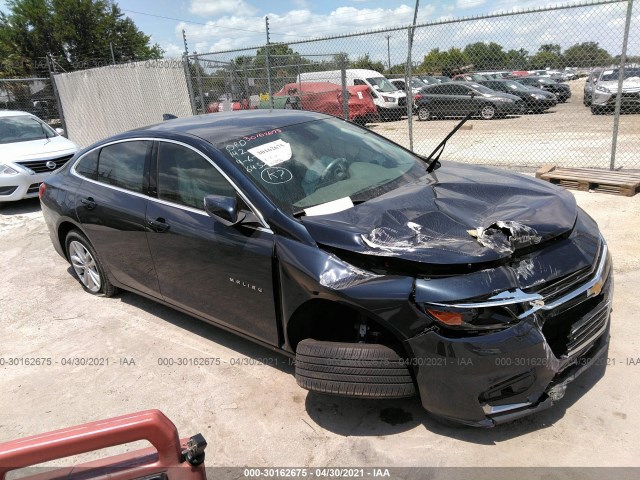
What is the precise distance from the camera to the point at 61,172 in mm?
4715

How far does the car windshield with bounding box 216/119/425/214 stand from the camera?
121 inches

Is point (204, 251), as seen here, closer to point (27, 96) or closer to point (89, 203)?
point (89, 203)

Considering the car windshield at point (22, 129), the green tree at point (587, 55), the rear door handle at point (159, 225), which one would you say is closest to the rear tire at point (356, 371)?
the rear door handle at point (159, 225)

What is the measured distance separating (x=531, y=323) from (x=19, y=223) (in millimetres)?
7745

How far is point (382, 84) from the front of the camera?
1898cm

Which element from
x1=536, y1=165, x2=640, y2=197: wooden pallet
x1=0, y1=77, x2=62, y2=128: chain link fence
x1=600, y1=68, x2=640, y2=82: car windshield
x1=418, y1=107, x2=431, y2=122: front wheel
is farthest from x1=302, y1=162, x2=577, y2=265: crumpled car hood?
x1=418, y1=107, x2=431, y2=122: front wheel

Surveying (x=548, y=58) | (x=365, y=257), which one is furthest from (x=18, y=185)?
(x=548, y=58)

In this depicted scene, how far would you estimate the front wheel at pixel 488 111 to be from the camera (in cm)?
1571

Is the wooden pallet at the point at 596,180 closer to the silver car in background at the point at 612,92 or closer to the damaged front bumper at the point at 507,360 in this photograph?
the damaged front bumper at the point at 507,360

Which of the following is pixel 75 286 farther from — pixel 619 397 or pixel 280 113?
pixel 619 397

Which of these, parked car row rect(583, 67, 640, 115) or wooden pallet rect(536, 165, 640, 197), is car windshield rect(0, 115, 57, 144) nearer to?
wooden pallet rect(536, 165, 640, 197)

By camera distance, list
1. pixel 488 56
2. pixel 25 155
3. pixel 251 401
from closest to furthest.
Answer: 1. pixel 251 401
2. pixel 25 155
3. pixel 488 56

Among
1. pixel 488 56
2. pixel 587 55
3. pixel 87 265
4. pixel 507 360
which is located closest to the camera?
pixel 507 360

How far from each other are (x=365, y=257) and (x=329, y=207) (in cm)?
55
